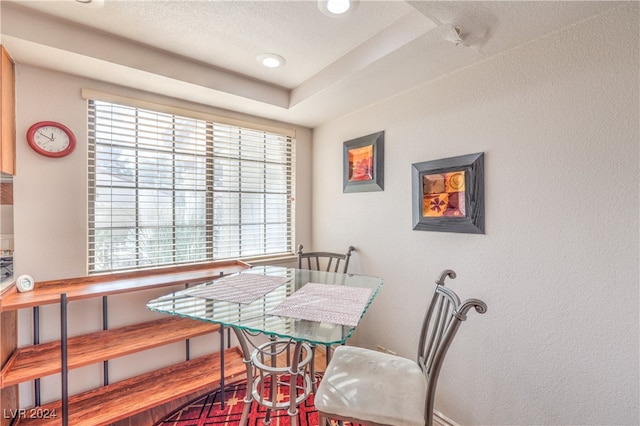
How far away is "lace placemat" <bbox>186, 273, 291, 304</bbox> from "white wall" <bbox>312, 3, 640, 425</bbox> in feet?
3.35

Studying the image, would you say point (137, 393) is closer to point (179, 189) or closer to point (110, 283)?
point (110, 283)

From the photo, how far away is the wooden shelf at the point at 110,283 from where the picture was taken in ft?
4.79

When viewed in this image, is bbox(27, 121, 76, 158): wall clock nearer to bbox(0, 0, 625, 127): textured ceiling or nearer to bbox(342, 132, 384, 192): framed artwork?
bbox(0, 0, 625, 127): textured ceiling

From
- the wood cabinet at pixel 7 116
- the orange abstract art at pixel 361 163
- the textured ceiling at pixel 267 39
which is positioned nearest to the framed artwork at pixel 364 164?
the orange abstract art at pixel 361 163

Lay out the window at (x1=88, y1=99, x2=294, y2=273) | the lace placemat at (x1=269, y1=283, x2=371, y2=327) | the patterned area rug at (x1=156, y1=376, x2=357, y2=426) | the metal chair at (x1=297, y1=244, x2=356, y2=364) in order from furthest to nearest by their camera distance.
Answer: the metal chair at (x1=297, y1=244, x2=356, y2=364) < the window at (x1=88, y1=99, x2=294, y2=273) < the patterned area rug at (x1=156, y1=376, x2=357, y2=426) < the lace placemat at (x1=269, y1=283, x2=371, y2=327)

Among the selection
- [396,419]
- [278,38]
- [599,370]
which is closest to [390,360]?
[396,419]

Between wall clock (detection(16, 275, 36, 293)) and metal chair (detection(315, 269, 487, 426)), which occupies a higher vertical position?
wall clock (detection(16, 275, 36, 293))

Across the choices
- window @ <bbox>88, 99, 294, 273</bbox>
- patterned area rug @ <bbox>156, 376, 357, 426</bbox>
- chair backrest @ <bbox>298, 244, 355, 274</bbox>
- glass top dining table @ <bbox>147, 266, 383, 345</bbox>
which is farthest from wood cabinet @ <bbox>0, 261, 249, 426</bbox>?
chair backrest @ <bbox>298, 244, 355, 274</bbox>

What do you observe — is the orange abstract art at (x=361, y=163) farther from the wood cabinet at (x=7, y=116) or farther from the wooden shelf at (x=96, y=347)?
the wood cabinet at (x=7, y=116)

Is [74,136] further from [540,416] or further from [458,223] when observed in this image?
[540,416]

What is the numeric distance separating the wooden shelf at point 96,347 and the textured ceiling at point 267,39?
5.66 ft

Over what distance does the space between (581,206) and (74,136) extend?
2946mm

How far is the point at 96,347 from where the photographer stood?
1655mm

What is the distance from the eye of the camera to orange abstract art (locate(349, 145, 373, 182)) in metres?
2.29
